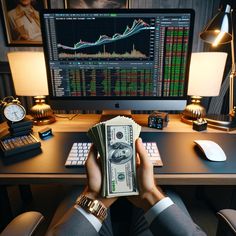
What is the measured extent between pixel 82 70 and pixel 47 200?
1.00 meters

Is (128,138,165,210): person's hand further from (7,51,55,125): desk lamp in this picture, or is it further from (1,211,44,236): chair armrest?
(7,51,55,125): desk lamp

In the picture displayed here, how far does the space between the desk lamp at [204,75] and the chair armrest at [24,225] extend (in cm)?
86

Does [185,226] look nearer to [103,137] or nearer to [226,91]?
[103,137]

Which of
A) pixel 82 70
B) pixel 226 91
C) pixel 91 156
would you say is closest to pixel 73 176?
pixel 91 156

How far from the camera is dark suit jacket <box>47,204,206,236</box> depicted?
49 cm

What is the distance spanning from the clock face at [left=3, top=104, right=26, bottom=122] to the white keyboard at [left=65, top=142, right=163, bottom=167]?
12.3 inches

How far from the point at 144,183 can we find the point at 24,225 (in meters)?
0.33

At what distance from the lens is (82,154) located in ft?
2.67

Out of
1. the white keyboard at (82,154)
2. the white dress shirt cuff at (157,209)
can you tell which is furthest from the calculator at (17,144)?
the white dress shirt cuff at (157,209)

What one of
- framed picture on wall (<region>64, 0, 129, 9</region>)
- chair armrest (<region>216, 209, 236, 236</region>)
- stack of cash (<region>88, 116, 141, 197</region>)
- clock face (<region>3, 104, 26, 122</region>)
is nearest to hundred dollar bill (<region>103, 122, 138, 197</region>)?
stack of cash (<region>88, 116, 141, 197</region>)

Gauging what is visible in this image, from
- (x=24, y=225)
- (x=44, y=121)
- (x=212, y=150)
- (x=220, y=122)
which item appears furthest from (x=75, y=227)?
(x=220, y=122)

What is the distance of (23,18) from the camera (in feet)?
5.26

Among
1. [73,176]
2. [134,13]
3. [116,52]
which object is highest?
[134,13]

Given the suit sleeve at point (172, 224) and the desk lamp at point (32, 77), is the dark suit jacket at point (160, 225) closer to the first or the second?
the suit sleeve at point (172, 224)
